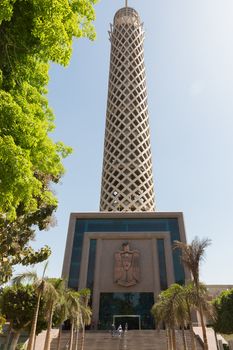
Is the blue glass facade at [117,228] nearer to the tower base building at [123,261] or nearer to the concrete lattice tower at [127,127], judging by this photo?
the tower base building at [123,261]

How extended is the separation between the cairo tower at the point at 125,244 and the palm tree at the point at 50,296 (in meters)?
13.0

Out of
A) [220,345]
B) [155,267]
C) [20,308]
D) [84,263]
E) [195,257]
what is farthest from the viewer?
[84,263]

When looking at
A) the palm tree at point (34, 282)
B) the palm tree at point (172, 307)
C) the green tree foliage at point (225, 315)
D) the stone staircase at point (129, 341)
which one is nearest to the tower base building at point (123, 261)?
the stone staircase at point (129, 341)

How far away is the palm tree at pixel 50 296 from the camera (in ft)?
55.7

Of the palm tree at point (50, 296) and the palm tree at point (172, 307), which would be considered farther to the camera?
the palm tree at point (172, 307)

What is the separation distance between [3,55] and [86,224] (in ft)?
103

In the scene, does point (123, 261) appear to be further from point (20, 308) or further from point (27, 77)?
point (27, 77)

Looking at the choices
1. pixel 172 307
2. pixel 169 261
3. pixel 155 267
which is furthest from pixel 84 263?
pixel 172 307

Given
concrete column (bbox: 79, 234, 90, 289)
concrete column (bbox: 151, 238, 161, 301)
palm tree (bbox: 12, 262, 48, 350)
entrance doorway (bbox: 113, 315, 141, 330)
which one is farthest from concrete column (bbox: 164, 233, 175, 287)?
palm tree (bbox: 12, 262, 48, 350)

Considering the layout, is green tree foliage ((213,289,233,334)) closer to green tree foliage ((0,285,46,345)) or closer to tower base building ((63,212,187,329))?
tower base building ((63,212,187,329))

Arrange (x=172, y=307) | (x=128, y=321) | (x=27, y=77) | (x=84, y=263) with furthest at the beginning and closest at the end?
(x=84, y=263)
(x=128, y=321)
(x=172, y=307)
(x=27, y=77)

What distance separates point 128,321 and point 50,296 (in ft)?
52.2

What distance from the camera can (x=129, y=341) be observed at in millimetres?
24891

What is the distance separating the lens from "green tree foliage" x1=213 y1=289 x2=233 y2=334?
932 inches
